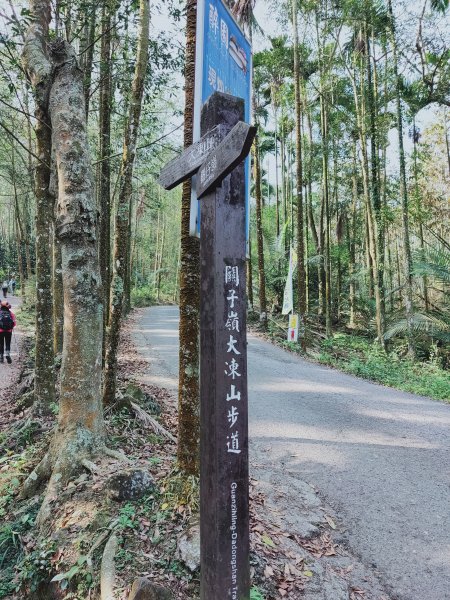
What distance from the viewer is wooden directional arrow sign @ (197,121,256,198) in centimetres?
181

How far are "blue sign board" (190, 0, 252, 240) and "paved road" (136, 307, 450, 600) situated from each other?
3006 millimetres

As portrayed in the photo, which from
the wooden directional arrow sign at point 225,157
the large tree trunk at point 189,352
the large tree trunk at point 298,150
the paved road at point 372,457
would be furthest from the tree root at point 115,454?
the large tree trunk at point 298,150

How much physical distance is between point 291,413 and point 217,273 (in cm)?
498

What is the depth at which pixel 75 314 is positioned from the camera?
397 cm

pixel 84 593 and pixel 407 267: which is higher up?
pixel 407 267

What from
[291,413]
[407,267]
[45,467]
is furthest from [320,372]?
[45,467]

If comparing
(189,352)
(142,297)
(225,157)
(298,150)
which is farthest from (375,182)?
(142,297)

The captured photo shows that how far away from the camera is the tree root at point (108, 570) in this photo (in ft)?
8.40

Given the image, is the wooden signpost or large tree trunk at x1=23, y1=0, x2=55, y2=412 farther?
large tree trunk at x1=23, y1=0, x2=55, y2=412

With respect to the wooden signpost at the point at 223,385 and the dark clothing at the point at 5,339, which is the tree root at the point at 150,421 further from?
the dark clothing at the point at 5,339

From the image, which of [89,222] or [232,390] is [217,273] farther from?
[89,222]

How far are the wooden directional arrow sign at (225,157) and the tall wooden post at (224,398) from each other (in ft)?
0.09

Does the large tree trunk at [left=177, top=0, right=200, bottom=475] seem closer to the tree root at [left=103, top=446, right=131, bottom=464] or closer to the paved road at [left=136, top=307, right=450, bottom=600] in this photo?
the tree root at [left=103, top=446, right=131, bottom=464]

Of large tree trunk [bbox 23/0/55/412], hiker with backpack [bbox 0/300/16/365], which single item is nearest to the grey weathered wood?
large tree trunk [bbox 23/0/55/412]
